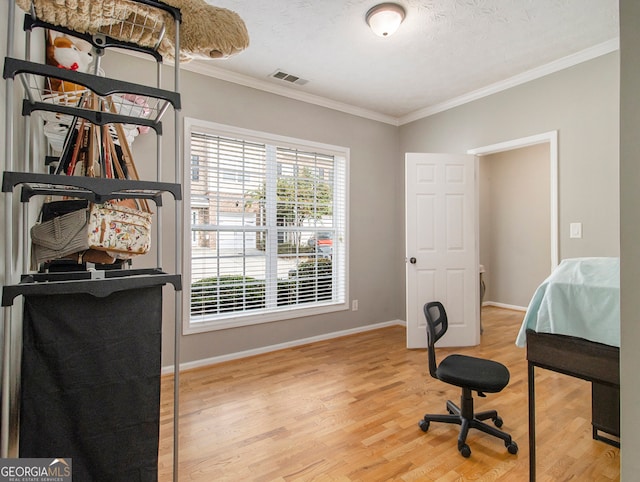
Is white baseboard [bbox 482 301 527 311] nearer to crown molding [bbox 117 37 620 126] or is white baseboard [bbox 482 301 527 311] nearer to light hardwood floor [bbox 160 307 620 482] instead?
light hardwood floor [bbox 160 307 620 482]

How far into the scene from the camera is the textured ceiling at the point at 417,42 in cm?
227

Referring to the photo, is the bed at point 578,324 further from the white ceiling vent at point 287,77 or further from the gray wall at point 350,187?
the white ceiling vent at point 287,77

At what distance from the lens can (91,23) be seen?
3.42 feet

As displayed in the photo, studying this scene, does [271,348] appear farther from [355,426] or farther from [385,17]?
[385,17]

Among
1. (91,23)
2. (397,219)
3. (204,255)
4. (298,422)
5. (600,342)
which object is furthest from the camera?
(397,219)

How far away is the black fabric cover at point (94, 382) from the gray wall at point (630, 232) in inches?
55.4

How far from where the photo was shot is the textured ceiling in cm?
227

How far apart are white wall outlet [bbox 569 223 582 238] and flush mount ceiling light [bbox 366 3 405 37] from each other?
2.24 meters

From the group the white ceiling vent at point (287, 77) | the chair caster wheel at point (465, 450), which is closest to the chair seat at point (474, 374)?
the chair caster wheel at point (465, 450)

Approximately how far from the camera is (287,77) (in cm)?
329

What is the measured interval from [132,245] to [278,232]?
2.48m

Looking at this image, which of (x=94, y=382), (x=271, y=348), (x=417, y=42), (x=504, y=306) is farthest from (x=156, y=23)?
(x=504, y=306)

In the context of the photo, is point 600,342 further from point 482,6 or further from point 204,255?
point 204,255

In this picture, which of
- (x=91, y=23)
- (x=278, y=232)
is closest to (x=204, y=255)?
(x=278, y=232)
